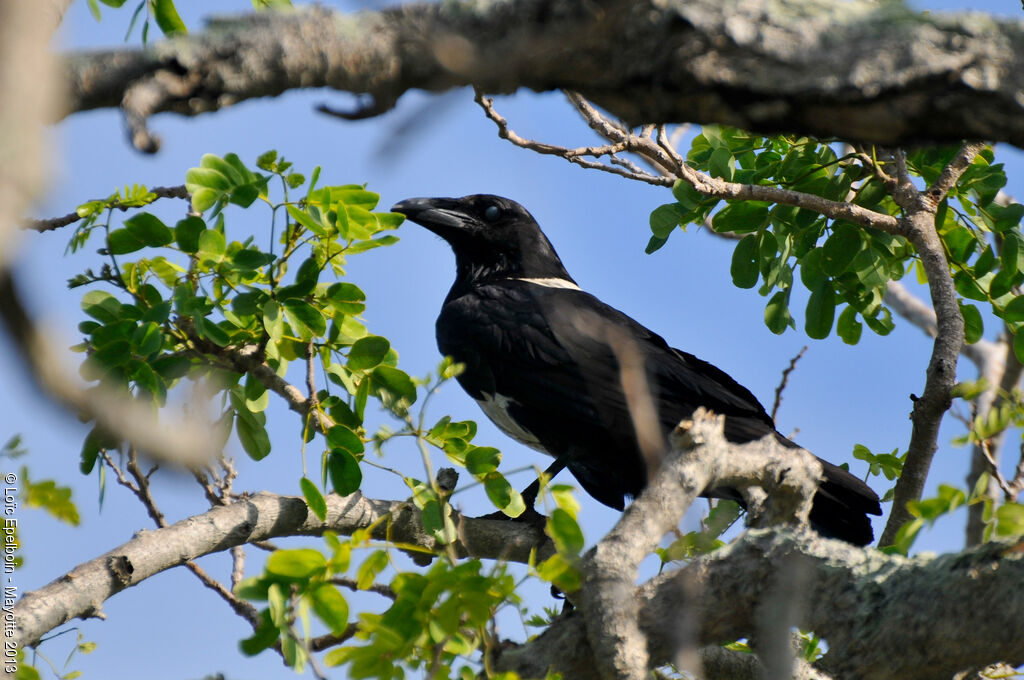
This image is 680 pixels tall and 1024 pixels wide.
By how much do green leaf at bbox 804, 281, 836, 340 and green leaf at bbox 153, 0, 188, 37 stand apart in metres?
2.67

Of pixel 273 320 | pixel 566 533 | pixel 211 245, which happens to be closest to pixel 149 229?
pixel 211 245

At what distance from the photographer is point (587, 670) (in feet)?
7.64

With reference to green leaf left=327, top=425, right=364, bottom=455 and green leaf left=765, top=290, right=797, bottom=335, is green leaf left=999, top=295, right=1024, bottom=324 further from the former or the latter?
green leaf left=327, top=425, right=364, bottom=455

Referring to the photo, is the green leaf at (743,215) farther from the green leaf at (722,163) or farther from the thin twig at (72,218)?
the thin twig at (72,218)

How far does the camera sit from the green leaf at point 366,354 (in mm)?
3211

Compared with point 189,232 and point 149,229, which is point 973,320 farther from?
point 149,229

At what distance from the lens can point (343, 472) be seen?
315cm

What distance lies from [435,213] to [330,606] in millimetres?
3926

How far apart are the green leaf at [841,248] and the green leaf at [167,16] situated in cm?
257

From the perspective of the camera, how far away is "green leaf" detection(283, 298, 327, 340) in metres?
3.14

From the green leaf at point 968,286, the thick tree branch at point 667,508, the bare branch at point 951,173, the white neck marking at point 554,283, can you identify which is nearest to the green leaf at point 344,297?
the thick tree branch at point 667,508

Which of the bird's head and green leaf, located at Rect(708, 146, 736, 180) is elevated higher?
the bird's head

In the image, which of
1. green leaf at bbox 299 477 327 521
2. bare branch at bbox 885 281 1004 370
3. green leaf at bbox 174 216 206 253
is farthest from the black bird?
bare branch at bbox 885 281 1004 370

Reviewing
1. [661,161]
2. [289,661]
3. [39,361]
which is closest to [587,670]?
[289,661]
